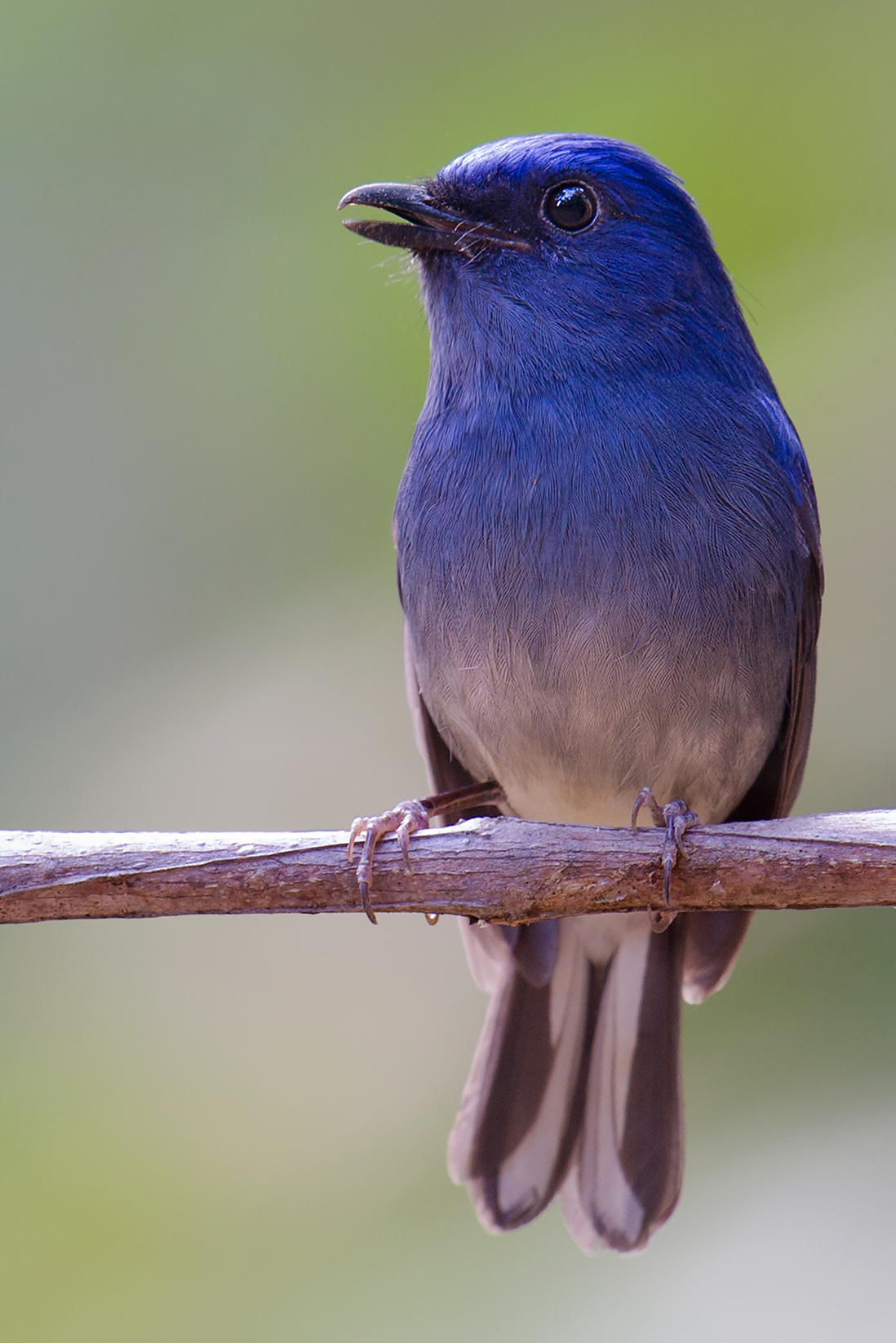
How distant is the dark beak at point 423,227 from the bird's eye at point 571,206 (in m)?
0.10

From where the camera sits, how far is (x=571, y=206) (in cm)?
307

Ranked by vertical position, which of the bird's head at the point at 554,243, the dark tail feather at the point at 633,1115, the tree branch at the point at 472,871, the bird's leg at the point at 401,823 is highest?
the bird's head at the point at 554,243

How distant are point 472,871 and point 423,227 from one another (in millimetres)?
1623

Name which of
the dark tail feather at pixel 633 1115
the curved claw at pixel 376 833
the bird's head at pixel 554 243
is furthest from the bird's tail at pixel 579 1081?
the bird's head at pixel 554 243

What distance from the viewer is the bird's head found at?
3.03 metres

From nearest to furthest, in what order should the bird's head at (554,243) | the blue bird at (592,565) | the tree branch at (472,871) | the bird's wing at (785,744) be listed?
1. the tree branch at (472,871)
2. the blue bird at (592,565)
3. the bird's head at (554,243)
4. the bird's wing at (785,744)

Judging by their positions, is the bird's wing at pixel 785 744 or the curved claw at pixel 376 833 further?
the bird's wing at pixel 785 744

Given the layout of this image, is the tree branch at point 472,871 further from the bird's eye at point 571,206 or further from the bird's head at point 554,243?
the bird's eye at point 571,206

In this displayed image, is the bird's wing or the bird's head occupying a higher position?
the bird's head

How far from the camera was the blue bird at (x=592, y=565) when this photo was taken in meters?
2.88

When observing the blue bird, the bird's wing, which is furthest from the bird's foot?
the bird's wing

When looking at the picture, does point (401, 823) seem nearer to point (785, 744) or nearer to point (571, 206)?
point (785, 744)

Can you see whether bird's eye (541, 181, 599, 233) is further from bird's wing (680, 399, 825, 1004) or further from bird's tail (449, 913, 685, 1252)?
bird's tail (449, 913, 685, 1252)

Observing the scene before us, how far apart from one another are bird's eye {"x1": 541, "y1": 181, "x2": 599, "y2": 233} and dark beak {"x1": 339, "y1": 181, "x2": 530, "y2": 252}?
4.1 inches
